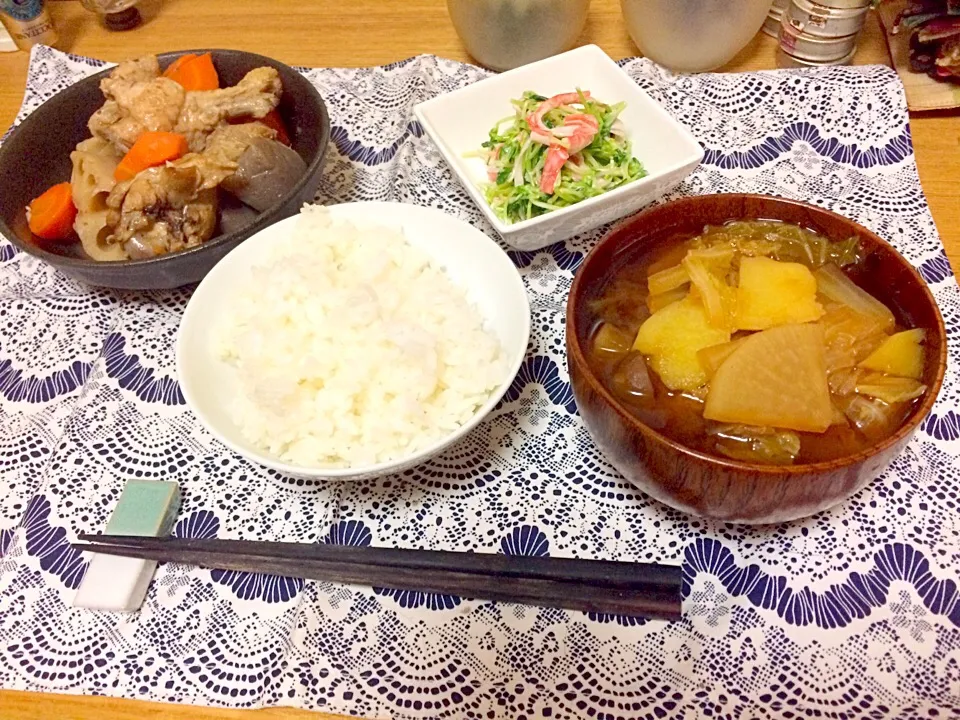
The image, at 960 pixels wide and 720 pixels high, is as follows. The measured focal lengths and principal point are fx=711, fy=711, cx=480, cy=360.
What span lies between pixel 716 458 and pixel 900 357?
1.29 feet

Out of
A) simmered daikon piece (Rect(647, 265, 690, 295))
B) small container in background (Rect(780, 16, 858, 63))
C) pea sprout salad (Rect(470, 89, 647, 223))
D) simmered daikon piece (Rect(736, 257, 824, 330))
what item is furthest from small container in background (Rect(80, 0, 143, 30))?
simmered daikon piece (Rect(736, 257, 824, 330))

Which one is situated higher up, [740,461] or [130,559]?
[740,461]

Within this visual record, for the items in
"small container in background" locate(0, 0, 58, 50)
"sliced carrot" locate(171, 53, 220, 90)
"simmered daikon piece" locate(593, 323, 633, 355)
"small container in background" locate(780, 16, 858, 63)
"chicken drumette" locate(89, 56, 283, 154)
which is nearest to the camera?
"simmered daikon piece" locate(593, 323, 633, 355)

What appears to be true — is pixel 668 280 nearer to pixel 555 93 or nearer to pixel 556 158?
pixel 556 158

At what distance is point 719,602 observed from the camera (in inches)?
49.6

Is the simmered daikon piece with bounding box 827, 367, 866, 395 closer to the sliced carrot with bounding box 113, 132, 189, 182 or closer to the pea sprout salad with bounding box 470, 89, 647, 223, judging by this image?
the pea sprout salad with bounding box 470, 89, 647, 223

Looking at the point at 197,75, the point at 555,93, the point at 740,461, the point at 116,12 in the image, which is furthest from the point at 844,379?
the point at 116,12

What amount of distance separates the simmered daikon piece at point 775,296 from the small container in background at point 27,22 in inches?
106

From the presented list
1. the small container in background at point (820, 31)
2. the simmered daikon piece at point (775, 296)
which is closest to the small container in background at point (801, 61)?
the small container in background at point (820, 31)

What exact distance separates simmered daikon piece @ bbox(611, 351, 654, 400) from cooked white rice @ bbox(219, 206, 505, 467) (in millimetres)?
260

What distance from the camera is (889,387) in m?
1.14

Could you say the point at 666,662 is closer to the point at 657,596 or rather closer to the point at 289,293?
the point at 657,596

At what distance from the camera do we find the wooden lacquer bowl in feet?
3.43

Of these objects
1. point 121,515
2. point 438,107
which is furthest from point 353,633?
point 438,107
